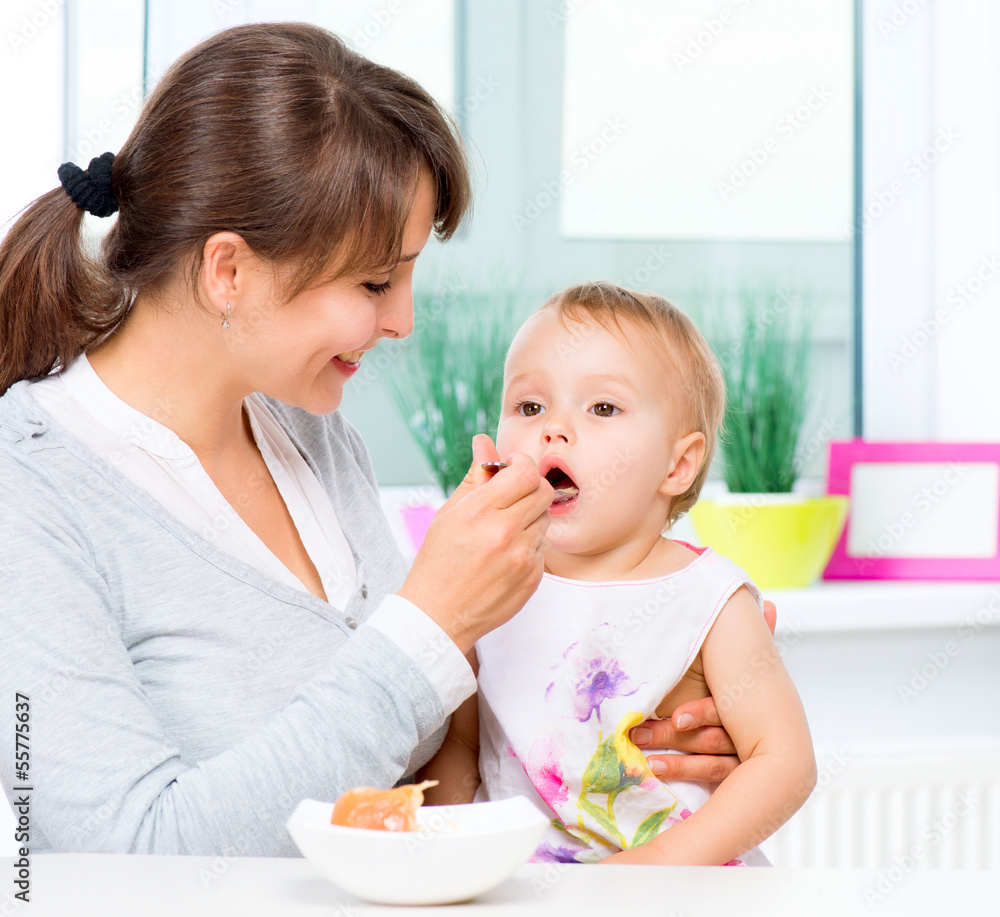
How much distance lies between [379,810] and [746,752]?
23.6 inches

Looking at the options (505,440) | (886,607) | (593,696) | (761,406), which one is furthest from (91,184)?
(886,607)

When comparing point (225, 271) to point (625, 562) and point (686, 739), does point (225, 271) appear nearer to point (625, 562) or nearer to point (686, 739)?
point (625, 562)

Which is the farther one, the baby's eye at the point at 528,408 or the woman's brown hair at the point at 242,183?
the baby's eye at the point at 528,408

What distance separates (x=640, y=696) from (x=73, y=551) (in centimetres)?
64

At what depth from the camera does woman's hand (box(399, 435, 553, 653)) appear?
98cm

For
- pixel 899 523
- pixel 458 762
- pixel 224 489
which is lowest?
pixel 458 762

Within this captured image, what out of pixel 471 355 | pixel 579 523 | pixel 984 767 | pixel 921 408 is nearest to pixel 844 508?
pixel 921 408

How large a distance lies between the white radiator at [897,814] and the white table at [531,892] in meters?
1.38

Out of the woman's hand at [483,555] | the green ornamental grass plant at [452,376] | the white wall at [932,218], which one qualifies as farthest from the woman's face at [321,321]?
the white wall at [932,218]

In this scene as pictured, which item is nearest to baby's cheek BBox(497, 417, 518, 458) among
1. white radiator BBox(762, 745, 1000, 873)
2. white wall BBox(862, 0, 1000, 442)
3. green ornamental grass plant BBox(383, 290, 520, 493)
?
green ornamental grass plant BBox(383, 290, 520, 493)

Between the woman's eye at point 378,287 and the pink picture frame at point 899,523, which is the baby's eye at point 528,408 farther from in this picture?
the pink picture frame at point 899,523

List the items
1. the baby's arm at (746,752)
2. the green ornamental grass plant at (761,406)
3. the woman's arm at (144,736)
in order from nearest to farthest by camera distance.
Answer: the woman's arm at (144,736)
the baby's arm at (746,752)
the green ornamental grass plant at (761,406)

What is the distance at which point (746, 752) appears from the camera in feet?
3.76

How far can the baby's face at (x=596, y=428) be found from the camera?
46.9 inches
